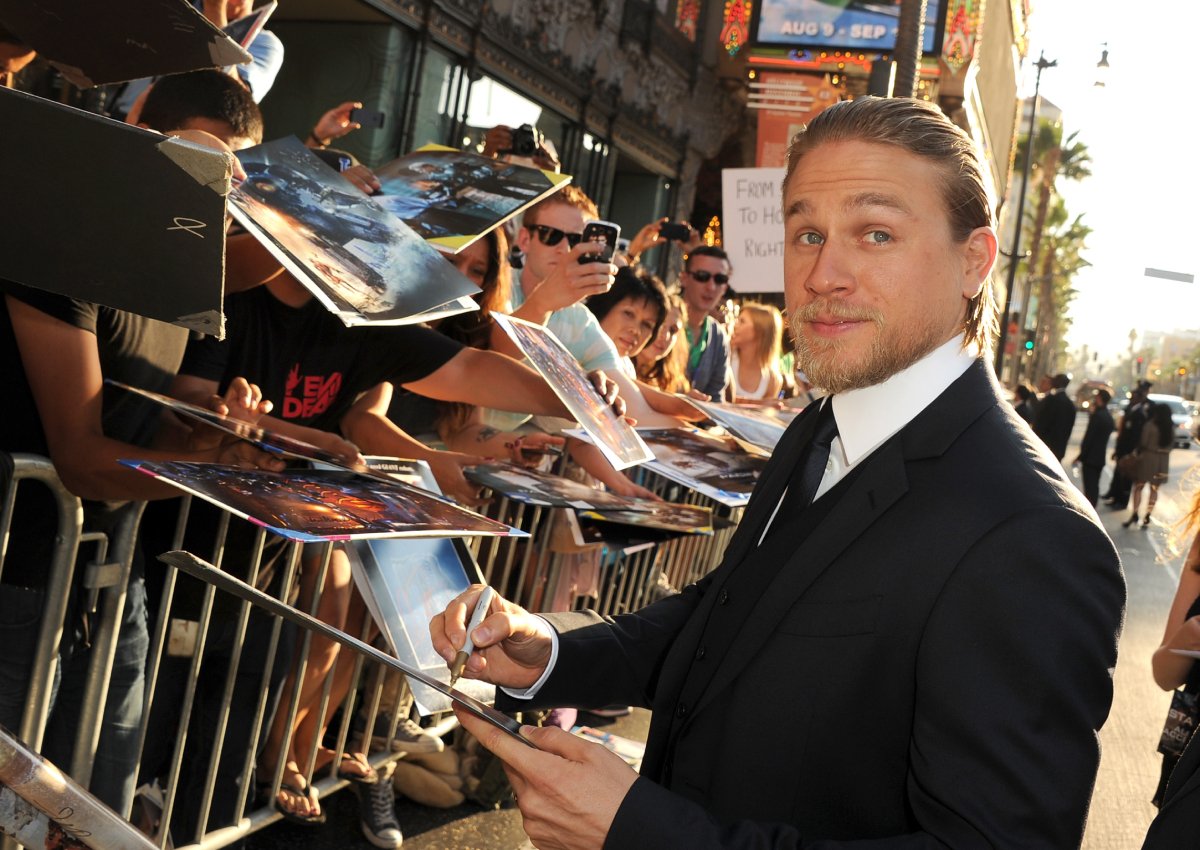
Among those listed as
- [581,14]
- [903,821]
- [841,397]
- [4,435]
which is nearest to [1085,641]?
[903,821]

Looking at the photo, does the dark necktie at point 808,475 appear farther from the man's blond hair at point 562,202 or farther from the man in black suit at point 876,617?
the man's blond hair at point 562,202

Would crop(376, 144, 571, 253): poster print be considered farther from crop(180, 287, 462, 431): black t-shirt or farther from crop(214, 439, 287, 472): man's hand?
crop(214, 439, 287, 472): man's hand

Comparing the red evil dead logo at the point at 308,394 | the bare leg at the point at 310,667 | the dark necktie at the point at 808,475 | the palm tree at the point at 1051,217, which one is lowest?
the bare leg at the point at 310,667

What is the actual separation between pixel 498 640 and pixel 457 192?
2.10 meters

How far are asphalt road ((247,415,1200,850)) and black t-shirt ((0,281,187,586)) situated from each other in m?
1.49

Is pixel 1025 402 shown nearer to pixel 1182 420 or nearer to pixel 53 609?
pixel 53 609

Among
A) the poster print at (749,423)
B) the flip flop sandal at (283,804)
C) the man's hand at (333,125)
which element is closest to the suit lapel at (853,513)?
the flip flop sandal at (283,804)

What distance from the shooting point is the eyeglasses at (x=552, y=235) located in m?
5.06

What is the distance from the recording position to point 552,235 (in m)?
5.06

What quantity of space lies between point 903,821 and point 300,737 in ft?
8.03

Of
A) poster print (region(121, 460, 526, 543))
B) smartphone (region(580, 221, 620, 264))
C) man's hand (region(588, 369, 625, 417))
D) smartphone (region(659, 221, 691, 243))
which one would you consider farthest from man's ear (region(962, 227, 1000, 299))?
smartphone (region(659, 221, 691, 243))

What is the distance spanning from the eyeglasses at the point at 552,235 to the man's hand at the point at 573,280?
0.79 metres

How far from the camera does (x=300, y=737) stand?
12.4 ft

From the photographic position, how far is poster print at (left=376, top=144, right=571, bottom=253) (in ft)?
12.0
